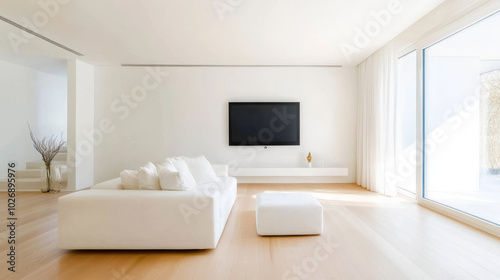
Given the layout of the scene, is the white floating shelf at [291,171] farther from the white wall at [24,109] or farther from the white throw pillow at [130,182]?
the white wall at [24,109]

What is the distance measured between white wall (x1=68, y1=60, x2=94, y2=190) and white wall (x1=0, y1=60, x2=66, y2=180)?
4.90 feet

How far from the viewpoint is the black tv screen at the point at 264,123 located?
6090 mm

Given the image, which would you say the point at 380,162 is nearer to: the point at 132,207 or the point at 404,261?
the point at 404,261

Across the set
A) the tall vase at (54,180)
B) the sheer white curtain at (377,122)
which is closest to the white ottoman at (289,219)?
the sheer white curtain at (377,122)

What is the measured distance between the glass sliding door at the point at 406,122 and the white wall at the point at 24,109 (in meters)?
7.57

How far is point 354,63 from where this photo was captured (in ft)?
19.4

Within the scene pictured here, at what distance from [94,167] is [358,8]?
233 inches

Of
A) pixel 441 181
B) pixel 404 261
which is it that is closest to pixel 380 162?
pixel 441 181

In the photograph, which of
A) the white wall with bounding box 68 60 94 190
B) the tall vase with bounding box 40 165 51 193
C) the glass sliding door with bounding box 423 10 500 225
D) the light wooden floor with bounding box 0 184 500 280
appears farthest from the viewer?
the white wall with bounding box 68 60 94 190

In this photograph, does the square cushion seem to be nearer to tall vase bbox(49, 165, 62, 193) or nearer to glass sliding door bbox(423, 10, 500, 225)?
glass sliding door bbox(423, 10, 500, 225)

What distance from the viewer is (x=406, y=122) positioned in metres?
5.27

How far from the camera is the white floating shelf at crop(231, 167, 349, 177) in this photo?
232 inches

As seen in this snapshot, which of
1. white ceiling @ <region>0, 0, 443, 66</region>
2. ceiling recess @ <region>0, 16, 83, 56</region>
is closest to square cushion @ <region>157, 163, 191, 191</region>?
white ceiling @ <region>0, 0, 443, 66</region>

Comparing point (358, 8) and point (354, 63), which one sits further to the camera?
point (354, 63)
